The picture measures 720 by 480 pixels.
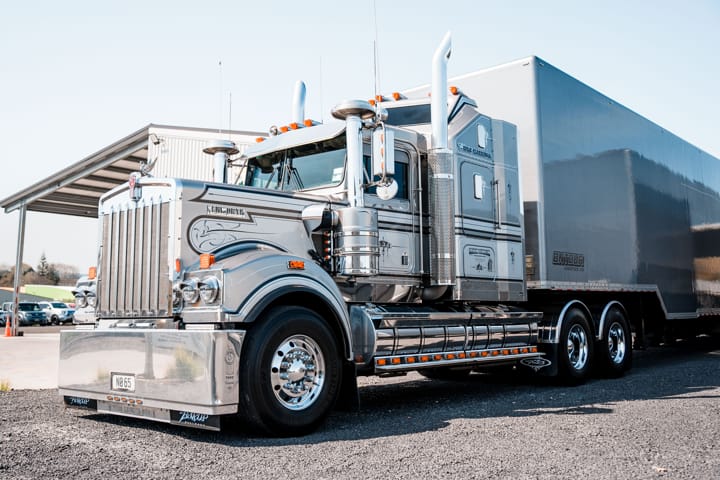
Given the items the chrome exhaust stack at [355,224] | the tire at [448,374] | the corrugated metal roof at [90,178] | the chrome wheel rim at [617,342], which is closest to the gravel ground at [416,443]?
the chrome exhaust stack at [355,224]

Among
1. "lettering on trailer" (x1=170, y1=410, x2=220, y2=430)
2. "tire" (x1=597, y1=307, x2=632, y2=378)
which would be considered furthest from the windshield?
"tire" (x1=597, y1=307, x2=632, y2=378)

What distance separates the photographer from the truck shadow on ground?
588 centimetres

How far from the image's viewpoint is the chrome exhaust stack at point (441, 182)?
796 cm

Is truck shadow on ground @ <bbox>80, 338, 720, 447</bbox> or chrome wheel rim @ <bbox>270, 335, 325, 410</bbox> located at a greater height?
chrome wheel rim @ <bbox>270, 335, 325, 410</bbox>

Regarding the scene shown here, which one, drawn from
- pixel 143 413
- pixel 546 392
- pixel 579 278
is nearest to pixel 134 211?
Result: pixel 143 413

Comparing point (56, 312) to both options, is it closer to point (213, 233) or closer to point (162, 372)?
point (213, 233)

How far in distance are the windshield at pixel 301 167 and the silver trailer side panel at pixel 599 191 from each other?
323 cm

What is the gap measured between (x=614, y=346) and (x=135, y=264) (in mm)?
7857

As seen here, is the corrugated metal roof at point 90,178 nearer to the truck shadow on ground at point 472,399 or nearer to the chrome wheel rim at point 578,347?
the truck shadow on ground at point 472,399

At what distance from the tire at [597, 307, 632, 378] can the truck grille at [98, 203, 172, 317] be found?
7122mm

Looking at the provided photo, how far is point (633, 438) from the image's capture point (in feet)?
18.0

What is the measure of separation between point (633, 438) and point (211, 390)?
3.45 metres

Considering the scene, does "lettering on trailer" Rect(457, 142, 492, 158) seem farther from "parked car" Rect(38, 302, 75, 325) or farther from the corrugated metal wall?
"parked car" Rect(38, 302, 75, 325)

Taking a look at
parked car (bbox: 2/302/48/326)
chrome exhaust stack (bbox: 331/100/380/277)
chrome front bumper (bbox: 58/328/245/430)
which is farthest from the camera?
parked car (bbox: 2/302/48/326)
